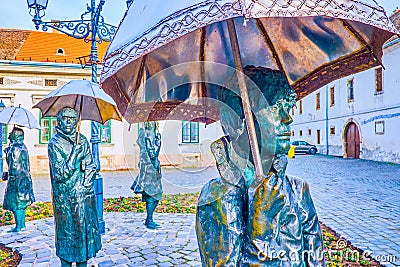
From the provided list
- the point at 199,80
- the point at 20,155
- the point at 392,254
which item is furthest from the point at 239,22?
the point at 20,155

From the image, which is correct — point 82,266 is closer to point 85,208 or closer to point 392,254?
point 85,208

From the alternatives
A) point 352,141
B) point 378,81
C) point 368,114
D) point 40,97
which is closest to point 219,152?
point 40,97

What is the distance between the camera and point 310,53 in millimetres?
2277

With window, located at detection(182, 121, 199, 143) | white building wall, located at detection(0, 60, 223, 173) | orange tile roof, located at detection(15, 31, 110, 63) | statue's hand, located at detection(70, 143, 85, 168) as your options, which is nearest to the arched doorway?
window, located at detection(182, 121, 199, 143)

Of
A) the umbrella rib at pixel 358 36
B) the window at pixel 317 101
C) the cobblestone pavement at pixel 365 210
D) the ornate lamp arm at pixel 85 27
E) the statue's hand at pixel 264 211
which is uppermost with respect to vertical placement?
the window at pixel 317 101

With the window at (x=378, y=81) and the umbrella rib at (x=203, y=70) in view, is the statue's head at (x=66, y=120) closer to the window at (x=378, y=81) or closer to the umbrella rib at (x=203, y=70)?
the umbrella rib at (x=203, y=70)

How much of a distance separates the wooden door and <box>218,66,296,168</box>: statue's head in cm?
2717

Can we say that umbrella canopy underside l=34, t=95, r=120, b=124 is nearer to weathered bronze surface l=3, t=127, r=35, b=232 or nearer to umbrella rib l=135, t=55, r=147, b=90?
weathered bronze surface l=3, t=127, r=35, b=232

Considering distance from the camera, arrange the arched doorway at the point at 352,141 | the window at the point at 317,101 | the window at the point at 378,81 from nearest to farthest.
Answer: the window at the point at 378,81 < the arched doorway at the point at 352,141 < the window at the point at 317,101

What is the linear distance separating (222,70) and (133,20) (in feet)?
3.05

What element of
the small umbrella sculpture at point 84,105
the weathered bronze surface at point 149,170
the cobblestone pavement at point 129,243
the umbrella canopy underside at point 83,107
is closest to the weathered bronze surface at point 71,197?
the small umbrella sculpture at point 84,105

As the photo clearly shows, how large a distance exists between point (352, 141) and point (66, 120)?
2669 centimetres

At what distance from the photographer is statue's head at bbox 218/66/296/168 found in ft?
5.90

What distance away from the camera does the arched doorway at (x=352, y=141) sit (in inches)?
1053
